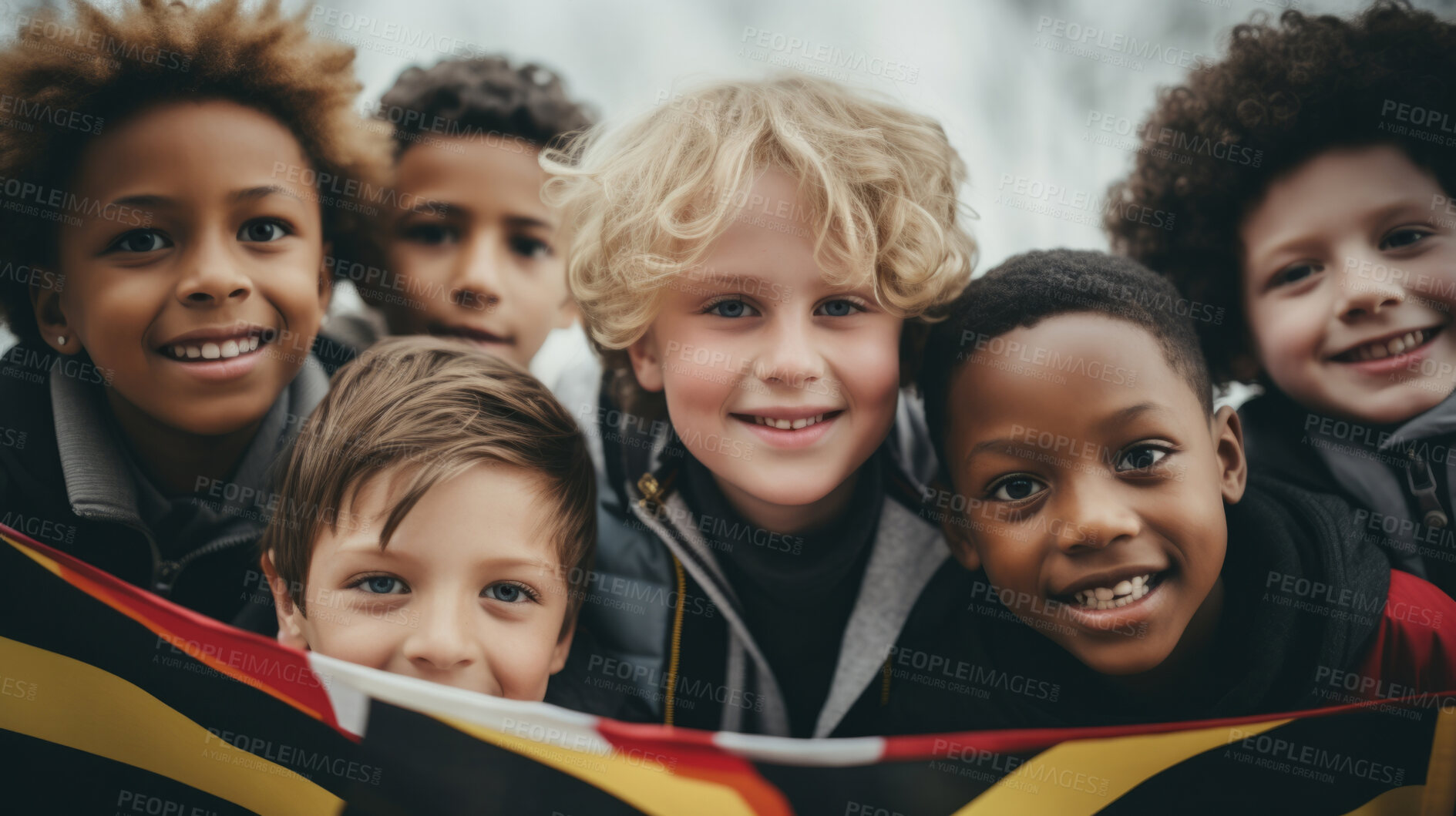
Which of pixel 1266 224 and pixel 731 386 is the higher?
pixel 1266 224

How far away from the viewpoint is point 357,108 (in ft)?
4.27

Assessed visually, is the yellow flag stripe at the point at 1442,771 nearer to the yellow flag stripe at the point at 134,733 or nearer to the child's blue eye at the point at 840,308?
the child's blue eye at the point at 840,308

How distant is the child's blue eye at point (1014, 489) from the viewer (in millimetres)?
1064

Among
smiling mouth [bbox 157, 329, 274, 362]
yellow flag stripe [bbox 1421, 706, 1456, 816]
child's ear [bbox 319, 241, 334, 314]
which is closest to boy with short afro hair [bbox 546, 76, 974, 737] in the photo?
child's ear [bbox 319, 241, 334, 314]

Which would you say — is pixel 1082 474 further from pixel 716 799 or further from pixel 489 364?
pixel 489 364

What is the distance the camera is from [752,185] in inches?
43.0

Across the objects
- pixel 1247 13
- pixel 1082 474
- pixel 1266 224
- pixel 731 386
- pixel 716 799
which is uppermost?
pixel 1247 13

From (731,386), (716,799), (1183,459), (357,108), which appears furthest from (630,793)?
(357,108)

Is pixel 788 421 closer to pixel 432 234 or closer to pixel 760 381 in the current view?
pixel 760 381

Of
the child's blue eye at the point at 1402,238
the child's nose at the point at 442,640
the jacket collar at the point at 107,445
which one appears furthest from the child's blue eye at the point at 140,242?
the child's blue eye at the point at 1402,238

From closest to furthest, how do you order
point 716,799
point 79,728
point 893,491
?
point 716,799 < point 79,728 < point 893,491

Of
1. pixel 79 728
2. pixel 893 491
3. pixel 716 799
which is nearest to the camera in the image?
pixel 716 799

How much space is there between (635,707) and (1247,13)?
134 centimetres

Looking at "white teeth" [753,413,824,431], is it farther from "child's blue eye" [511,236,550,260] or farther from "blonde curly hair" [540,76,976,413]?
"child's blue eye" [511,236,550,260]
